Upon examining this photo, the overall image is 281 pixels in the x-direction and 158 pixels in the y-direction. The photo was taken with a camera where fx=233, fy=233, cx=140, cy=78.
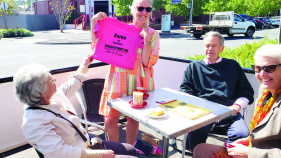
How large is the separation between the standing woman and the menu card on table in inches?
17.8

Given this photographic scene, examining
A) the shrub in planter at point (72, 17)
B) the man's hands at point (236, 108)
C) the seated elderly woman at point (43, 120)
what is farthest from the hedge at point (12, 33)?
the man's hands at point (236, 108)

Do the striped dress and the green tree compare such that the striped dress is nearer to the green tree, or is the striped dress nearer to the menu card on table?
the menu card on table

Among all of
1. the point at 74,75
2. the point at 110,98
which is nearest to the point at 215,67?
the point at 110,98

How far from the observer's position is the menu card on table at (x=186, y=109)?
2.06m

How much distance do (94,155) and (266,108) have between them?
1.32m

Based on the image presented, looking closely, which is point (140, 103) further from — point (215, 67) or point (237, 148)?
point (215, 67)

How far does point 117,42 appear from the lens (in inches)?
100

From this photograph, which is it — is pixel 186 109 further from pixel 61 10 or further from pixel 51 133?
pixel 61 10

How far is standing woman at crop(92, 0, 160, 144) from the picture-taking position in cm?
238

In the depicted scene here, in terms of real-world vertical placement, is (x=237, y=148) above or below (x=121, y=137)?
above

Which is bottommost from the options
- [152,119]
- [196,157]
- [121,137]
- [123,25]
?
[121,137]

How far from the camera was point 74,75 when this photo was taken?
2.39m

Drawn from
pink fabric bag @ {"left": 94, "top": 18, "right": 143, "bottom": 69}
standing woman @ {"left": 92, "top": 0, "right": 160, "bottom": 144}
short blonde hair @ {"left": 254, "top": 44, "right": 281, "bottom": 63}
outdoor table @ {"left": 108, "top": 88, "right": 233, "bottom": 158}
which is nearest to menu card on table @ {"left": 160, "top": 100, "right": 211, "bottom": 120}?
outdoor table @ {"left": 108, "top": 88, "right": 233, "bottom": 158}

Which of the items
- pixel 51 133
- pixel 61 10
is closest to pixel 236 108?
pixel 51 133
